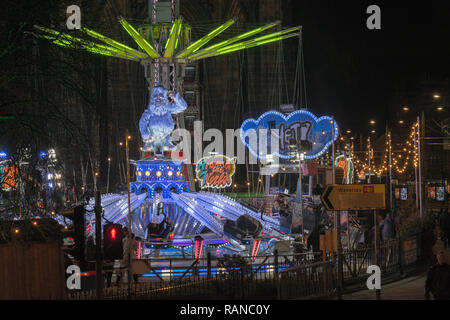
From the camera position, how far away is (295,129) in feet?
95.4

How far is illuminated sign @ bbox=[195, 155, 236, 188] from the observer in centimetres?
3622

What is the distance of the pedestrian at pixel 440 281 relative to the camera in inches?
408

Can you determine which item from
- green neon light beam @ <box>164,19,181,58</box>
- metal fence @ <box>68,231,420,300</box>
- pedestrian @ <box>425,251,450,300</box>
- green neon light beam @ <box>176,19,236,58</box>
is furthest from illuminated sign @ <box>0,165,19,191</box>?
green neon light beam @ <box>176,19,236,58</box>

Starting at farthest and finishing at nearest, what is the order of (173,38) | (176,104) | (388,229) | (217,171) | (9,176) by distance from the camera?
(217,171) → (176,104) → (173,38) → (388,229) → (9,176)

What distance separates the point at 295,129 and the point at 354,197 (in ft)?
52.5

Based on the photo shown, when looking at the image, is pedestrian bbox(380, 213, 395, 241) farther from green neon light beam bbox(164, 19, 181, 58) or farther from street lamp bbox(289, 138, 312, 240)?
green neon light beam bbox(164, 19, 181, 58)

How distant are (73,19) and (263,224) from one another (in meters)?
14.6

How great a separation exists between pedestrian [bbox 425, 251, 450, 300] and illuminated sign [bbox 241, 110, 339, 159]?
1662cm

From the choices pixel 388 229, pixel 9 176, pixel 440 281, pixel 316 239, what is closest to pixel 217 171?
pixel 388 229

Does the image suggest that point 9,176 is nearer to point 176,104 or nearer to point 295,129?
point 176,104

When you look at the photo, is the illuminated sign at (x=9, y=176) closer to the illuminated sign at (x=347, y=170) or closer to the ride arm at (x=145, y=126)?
the ride arm at (x=145, y=126)

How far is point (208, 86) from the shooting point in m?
60.6

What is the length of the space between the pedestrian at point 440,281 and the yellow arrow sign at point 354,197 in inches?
102

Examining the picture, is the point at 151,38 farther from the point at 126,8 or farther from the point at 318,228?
the point at 126,8
